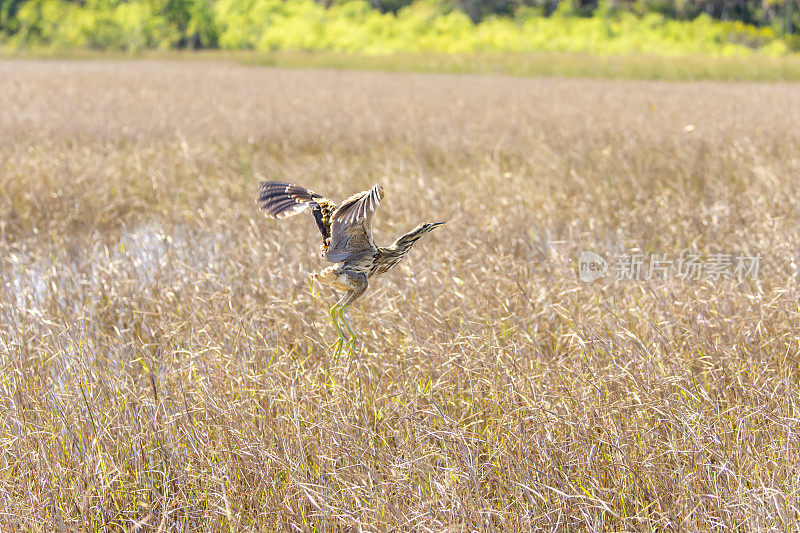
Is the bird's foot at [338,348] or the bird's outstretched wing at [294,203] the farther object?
the bird's outstretched wing at [294,203]

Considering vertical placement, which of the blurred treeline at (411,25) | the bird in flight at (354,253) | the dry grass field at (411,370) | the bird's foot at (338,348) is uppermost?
the bird in flight at (354,253)

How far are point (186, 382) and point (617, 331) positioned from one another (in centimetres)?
139

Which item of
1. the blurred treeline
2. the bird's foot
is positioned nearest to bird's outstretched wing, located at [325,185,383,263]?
the bird's foot

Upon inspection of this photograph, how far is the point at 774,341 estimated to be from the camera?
2232 mm

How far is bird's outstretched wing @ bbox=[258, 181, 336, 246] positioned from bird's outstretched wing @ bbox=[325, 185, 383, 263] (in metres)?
0.09

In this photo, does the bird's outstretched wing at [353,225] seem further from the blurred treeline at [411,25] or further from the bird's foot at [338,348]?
the blurred treeline at [411,25]

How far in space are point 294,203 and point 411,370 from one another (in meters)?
0.91

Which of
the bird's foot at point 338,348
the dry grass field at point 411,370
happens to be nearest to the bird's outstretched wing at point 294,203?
the bird's foot at point 338,348

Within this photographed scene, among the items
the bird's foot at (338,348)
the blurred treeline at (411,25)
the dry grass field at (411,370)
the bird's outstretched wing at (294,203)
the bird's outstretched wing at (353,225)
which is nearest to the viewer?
the bird's outstretched wing at (353,225)

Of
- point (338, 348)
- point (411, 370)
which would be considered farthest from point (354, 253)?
point (411, 370)

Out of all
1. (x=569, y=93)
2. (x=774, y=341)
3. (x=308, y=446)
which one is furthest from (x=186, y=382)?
(x=569, y=93)

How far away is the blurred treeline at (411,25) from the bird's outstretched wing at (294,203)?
3309cm

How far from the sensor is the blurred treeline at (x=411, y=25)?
111 ft

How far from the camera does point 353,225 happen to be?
1.21m
